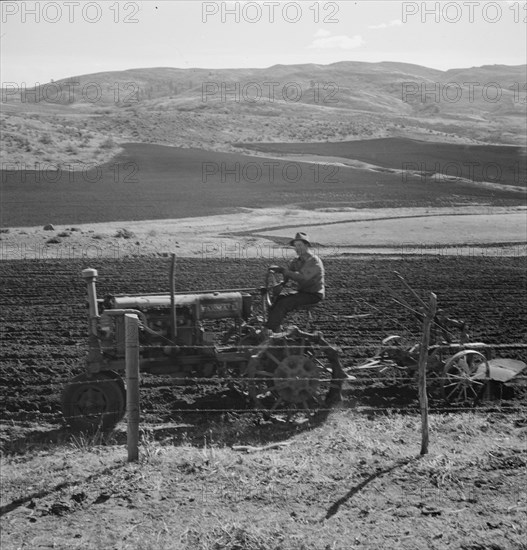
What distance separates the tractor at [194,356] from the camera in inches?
Answer: 341

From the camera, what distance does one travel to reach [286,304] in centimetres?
924

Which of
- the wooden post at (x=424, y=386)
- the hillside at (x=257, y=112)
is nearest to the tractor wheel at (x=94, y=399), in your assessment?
the wooden post at (x=424, y=386)

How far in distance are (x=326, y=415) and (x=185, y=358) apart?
162 cm

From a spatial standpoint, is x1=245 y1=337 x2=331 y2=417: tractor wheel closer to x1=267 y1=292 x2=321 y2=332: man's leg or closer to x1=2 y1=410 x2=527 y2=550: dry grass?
x1=267 y1=292 x2=321 y2=332: man's leg

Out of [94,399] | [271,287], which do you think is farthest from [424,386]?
[94,399]

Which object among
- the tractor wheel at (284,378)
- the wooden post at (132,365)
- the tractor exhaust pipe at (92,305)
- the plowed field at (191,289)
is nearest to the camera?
the wooden post at (132,365)

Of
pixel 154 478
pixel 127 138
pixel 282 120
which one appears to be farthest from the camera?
pixel 282 120

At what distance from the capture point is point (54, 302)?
1509cm

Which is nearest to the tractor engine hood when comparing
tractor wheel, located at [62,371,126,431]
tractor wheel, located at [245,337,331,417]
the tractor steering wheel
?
the tractor steering wheel

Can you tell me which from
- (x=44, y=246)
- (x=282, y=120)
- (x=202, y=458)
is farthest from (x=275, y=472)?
(x=282, y=120)

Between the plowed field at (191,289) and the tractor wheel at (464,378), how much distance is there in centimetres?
46

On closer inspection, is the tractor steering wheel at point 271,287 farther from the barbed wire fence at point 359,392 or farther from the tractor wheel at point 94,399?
the tractor wheel at point 94,399

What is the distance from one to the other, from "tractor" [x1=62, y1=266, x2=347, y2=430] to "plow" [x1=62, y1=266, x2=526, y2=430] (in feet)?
0.03

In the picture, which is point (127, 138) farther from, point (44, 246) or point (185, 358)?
point (185, 358)
